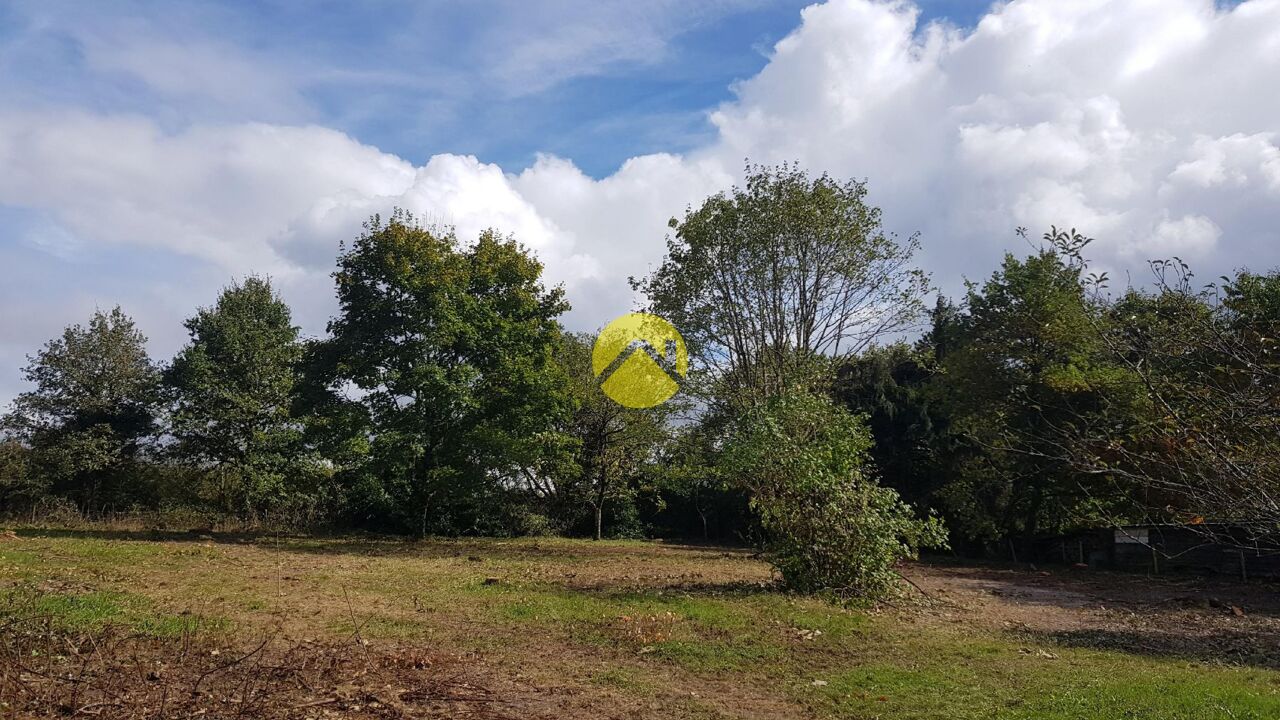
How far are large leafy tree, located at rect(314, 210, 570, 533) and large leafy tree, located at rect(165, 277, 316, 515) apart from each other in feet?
10.3

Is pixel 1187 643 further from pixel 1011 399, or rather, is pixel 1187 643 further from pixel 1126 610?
pixel 1011 399

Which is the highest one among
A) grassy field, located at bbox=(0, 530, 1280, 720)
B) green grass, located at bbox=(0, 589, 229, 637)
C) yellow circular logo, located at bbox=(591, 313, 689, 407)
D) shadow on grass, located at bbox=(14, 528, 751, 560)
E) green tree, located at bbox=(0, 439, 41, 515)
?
yellow circular logo, located at bbox=(591, 313, 689, 407)

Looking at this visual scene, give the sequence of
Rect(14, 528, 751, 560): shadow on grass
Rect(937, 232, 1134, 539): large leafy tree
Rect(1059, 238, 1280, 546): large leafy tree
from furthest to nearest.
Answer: Rect(937, 232, 1134, 539): large leafy tree, Rect(14, 528, 751, 560): shadow on grass, Rect(1059, 238, 1280, 546): large leafy tree

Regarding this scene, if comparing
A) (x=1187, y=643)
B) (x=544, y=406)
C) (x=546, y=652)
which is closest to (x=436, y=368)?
(x=544, y=406)

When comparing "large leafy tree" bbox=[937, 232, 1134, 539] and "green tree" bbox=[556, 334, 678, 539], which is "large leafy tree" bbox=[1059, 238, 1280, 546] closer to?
"large leafy tree" bbox=[937, 232, 1134, 539]

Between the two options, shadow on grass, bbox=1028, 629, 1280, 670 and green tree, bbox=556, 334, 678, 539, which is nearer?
shadow on grass, bbox=1028, 629, 1280, 670

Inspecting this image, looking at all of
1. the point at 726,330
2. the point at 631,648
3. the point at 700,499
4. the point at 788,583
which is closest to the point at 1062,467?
the point at 726,330

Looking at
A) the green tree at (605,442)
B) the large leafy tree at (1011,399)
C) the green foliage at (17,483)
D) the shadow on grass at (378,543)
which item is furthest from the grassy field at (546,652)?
the green tree at (605,442)

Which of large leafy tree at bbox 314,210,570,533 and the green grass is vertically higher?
large leafy tree at bbox 314,210,570,533

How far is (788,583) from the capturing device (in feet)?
41.1

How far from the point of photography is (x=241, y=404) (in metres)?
24.2

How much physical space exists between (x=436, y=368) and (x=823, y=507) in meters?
12.0

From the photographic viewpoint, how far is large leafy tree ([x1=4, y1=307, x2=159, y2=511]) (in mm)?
25375

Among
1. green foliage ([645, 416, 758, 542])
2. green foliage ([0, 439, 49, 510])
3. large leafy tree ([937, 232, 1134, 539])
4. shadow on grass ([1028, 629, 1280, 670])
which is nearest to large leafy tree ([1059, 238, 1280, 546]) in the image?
shadow on grass ([1028, 629, 1280, 670])
